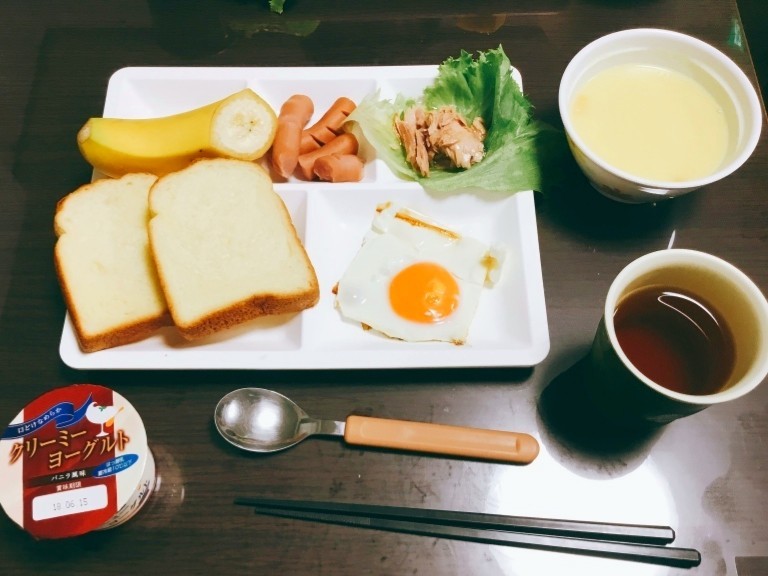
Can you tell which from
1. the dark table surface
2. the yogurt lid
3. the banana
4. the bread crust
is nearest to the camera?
the yogurt lid

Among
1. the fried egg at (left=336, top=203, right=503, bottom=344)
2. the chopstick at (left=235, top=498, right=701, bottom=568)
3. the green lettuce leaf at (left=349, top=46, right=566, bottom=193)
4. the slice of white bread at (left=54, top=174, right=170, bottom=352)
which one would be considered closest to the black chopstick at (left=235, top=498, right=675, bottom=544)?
the chopstick at (left=235, top=498, right=701, bottom=568)

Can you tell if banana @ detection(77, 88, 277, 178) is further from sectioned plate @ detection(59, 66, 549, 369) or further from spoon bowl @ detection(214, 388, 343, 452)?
spoon bowl @ detection(214, 388, 343, 452)

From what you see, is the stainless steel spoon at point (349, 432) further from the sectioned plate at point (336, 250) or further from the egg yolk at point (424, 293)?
the egg yolk at point (424, 293)

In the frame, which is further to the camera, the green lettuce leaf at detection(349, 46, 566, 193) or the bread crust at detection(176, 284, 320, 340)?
the green lettuce leaf at detection(349, 46, 566, 193)

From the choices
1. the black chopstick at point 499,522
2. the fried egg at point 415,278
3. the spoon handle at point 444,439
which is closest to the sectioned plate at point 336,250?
the fried egg at point 415,278

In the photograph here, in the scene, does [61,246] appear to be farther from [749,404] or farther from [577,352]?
[749,404]

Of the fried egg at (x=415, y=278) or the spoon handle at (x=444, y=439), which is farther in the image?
the fried egg at (x=415, y=278)
